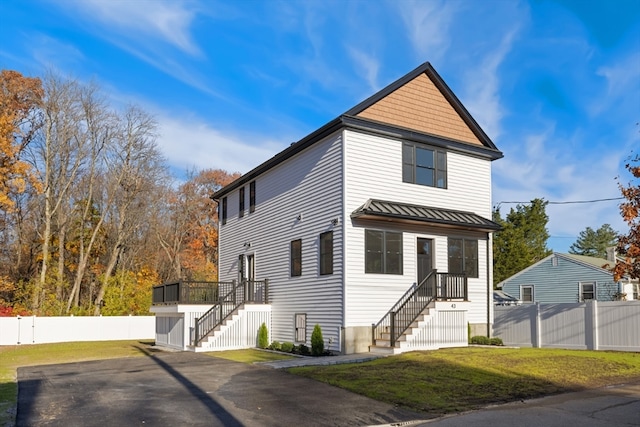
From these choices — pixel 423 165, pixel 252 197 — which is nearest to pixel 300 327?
pixel 423 165

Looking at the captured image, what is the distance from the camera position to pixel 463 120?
23.1 metres

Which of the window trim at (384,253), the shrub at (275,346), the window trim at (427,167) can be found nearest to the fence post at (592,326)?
the window trim at (427,167)

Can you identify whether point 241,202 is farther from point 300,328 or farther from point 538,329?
point 538,329

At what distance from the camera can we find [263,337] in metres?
22.7

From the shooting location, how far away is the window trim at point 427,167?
2103cm

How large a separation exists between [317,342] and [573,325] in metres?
9.32

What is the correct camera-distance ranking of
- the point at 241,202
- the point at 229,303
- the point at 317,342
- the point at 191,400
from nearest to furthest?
1. the point at 191,400
2. the point at 317,342
3. the point at 229,303
4. the point at 241,202

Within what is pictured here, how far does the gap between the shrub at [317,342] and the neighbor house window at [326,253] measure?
1928 millimetres

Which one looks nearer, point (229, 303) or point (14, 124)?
point (229, 303)

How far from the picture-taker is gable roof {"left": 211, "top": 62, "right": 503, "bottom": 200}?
2005 centimetres

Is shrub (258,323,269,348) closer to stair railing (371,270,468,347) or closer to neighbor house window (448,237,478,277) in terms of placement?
stair railing (371,270,468,347)

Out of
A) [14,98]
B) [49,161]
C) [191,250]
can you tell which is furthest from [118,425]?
[191,250]

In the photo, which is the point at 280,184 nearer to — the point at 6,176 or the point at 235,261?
the point at 235,261

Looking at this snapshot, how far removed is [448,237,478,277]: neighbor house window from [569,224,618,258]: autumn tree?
63807 millimetres
